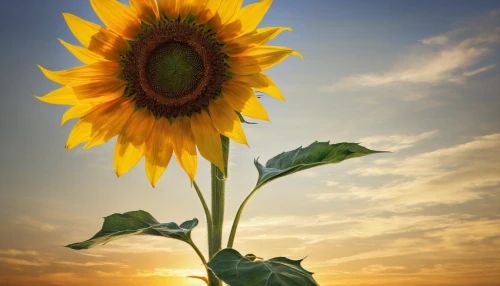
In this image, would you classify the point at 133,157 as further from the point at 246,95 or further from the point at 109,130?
the point at 246,95

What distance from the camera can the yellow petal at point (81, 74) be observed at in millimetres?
2854

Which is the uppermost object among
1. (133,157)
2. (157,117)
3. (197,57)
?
(197,57)

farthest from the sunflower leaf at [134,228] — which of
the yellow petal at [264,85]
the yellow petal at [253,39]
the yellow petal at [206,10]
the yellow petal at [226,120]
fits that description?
the yellow petal at [206,10]

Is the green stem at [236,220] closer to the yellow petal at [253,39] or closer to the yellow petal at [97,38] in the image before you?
the yellow petal at [253,39]

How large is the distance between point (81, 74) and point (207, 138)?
2.19 ft

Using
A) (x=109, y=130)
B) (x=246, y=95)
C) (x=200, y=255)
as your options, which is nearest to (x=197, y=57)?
(x=246, y=95)

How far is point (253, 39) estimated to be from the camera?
8.82ft

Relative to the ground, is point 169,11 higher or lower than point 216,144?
higher

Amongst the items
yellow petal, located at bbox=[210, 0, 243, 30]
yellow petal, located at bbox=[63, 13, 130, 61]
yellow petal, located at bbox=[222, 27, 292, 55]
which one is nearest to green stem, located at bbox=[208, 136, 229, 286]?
yellow petal, located at bbox=[222, 27, 292, 55]

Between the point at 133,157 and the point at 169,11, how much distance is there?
710 mm

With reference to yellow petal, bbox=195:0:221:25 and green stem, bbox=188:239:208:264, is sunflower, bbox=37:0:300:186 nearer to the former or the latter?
yellow petal, bbox=195:0:221:25

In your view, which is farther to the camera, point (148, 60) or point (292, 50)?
point (148, 60)

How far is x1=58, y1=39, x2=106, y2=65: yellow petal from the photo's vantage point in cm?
281

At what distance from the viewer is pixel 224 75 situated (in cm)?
285
